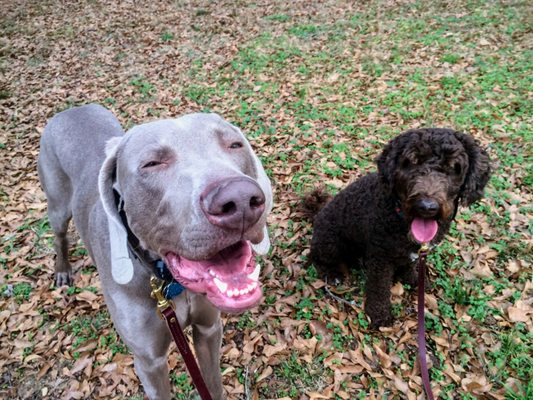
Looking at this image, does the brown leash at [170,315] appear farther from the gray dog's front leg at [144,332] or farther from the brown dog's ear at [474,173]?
the brown dog's ear at [474,173]

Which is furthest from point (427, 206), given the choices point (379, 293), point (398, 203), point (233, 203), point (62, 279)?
point (62, 279)

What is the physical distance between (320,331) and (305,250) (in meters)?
1.04

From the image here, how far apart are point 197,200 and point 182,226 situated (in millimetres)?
144

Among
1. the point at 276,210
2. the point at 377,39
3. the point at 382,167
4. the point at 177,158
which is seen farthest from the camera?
the point at 377,39

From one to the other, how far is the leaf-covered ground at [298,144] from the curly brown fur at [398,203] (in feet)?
1.34

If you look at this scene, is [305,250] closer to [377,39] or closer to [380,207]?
[380,207]

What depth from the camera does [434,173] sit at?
2.80m

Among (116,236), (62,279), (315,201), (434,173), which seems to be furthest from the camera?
(315,201)

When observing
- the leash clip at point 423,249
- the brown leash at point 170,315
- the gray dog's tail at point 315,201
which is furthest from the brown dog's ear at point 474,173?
the brown leash at point 170,315

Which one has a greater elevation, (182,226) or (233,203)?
(233,203)

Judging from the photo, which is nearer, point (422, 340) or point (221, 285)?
point (221, 285)

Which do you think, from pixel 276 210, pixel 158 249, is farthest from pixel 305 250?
pixel 158 249

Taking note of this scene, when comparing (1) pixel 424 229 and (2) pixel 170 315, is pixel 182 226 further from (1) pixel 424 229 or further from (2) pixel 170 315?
(1) pixel 424 229

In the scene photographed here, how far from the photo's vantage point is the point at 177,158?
5.55ft
